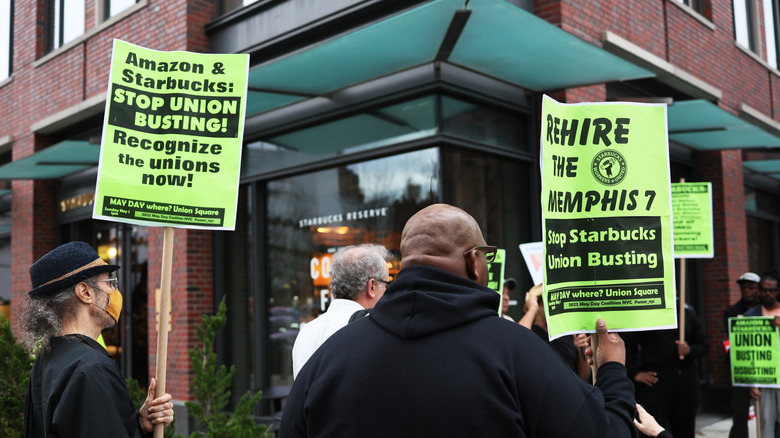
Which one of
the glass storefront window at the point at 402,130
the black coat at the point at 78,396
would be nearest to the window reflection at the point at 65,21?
the glass storefront window at the point at 402,130

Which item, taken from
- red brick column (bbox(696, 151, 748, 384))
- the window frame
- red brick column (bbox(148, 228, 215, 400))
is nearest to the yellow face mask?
red brick column (bbox(148, 228, 215, 400))

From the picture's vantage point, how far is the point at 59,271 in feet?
9.34

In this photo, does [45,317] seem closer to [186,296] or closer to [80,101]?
[186,296]

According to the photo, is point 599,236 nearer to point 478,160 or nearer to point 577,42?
point 577,42

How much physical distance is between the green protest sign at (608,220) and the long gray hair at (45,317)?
186 cm

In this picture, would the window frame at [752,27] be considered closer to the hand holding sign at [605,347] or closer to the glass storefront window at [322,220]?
the glass storefront window at [322,220]

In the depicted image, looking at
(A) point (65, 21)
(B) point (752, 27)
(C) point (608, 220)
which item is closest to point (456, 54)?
(C) point (608, 220)

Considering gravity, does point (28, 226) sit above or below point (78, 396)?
above

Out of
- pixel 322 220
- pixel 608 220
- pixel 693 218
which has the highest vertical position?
pixel 322 220

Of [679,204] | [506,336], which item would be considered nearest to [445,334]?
[506,336]

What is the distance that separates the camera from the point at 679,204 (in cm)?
680

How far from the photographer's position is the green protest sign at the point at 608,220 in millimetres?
2705

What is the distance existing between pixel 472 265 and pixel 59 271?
178cm

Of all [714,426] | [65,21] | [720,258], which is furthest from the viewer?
[65,21]
